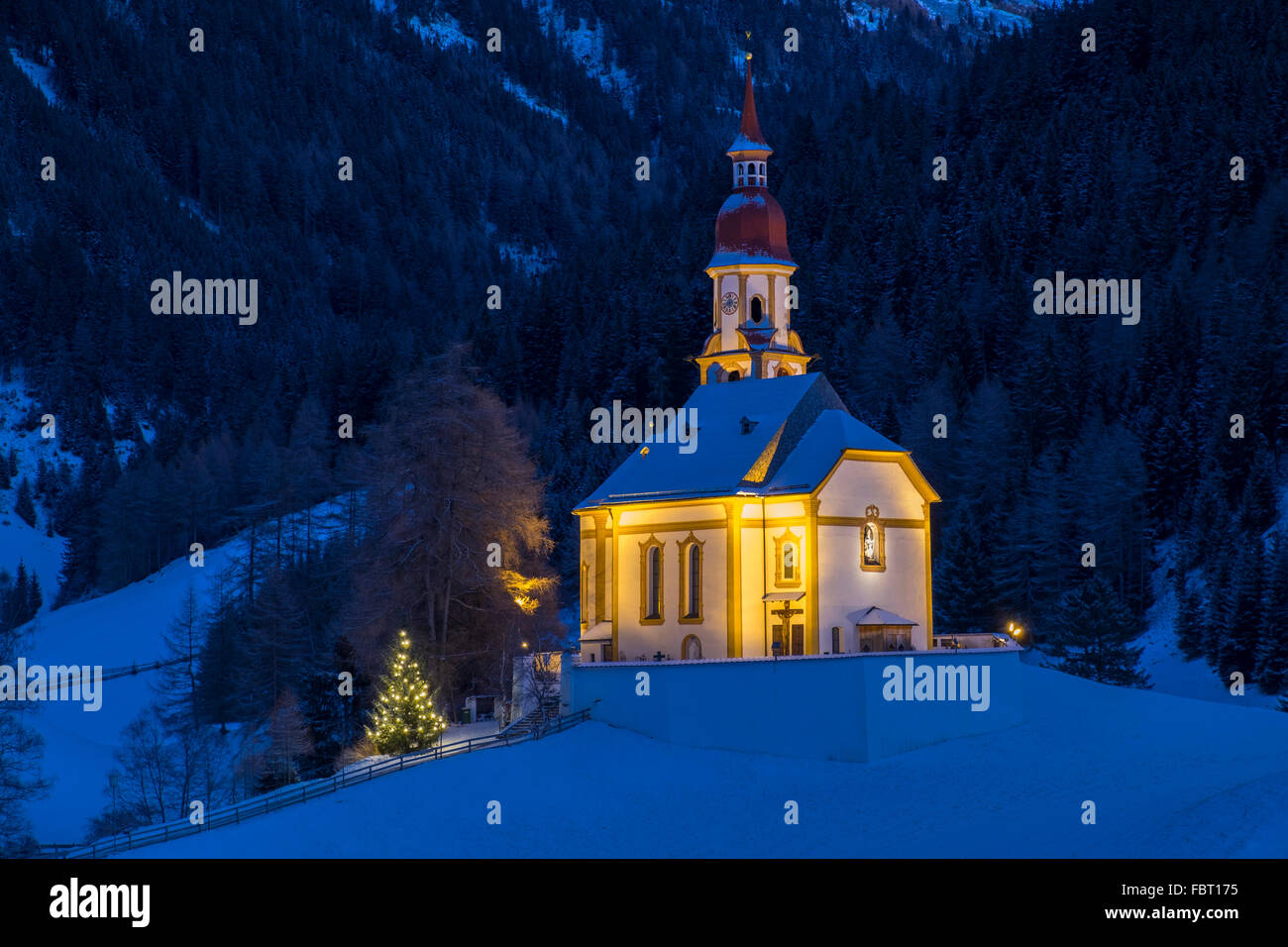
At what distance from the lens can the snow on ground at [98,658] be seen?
75.4m

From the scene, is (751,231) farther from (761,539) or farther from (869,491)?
(761,539)

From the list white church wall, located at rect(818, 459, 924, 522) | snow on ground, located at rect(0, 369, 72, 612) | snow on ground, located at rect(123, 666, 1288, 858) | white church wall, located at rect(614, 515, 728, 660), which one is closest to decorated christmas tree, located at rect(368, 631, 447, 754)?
snow on ground, located at rect(123, 666, 1288, 858)

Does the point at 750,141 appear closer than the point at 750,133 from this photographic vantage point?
Yes

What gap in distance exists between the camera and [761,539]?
5716 cm

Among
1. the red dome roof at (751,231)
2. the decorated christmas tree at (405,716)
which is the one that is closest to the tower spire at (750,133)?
the red dome roof at (751,231)

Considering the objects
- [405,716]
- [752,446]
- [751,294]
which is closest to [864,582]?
[752,446]

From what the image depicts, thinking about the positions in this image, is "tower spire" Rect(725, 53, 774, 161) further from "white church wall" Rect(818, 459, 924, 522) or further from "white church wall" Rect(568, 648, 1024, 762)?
"white church wall" Rect(568, 648, 1024, 762)

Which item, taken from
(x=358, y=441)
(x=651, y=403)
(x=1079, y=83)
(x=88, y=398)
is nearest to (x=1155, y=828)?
(x=651, y=403)

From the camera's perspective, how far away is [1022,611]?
84375 millimetres

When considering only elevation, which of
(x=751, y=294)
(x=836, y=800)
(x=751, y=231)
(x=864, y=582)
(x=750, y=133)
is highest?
(x=750, y=133)

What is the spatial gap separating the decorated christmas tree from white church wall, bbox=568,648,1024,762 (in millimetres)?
4544

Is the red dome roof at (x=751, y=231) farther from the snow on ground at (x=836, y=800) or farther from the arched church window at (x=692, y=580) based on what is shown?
the snow on ground at (x=836, y=800)

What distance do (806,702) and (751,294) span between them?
20588 millimetres

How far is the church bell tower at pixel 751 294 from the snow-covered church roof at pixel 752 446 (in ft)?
12.1
